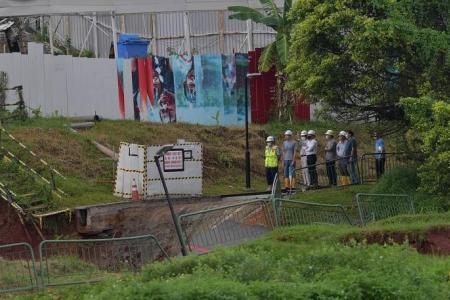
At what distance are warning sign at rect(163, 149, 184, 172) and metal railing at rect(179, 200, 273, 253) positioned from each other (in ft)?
20.6

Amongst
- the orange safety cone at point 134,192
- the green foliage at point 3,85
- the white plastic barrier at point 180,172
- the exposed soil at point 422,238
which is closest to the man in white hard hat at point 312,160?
the white plastic barrier at point 180,172

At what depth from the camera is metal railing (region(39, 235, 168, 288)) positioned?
1642cm

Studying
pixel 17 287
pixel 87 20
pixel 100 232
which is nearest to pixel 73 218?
pixel 100 232

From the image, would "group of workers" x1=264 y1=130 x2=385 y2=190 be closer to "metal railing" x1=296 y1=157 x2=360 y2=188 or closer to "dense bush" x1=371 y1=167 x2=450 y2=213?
"metal railing" x1=296 y1=157 x2=360 y2=188

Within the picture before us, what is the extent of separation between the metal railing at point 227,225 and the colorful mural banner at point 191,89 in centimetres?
1474

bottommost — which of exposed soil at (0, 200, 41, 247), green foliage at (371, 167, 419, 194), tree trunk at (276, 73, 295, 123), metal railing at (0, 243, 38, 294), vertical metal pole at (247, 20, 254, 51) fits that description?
exposed soil at (0, 200, 41, 247)

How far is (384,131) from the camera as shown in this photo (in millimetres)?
28734

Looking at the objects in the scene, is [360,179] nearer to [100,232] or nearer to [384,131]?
[384,131]

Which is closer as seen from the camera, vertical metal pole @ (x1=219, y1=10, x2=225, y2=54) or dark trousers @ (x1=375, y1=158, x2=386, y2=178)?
dark trousers @ (x1=375, y1=158, x2=386, y2=178)

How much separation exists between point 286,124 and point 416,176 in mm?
12472

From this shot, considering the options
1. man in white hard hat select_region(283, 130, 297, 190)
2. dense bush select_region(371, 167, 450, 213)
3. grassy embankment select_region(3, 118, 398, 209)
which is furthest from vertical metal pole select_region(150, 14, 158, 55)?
dense bush select_region(371, 167, 450, 213)

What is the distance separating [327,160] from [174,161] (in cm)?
442

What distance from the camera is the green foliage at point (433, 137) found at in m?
23.4

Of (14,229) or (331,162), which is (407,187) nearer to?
(331,162)
